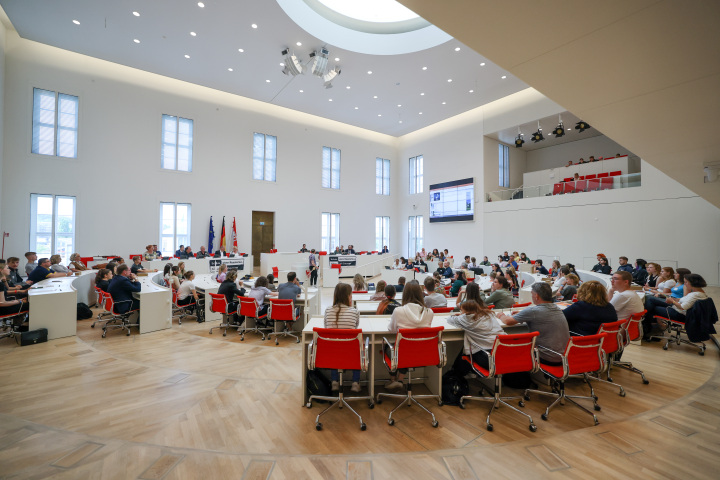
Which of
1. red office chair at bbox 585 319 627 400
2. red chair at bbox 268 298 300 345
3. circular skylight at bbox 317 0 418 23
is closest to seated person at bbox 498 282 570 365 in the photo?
red office chair at bbox 585 319 627 400

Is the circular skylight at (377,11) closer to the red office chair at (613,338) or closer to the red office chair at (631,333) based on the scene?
the red office chair at (631,333)

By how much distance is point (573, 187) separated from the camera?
12523 mm

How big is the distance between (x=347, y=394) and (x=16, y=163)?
13960 millimetres

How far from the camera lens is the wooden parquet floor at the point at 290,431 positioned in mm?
2373

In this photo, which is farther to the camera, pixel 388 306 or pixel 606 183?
pixel 606 183

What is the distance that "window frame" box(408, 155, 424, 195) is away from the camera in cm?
1902

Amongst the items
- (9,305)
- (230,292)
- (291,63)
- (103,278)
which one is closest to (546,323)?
(230,292)

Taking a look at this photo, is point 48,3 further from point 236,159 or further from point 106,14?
point 236,159

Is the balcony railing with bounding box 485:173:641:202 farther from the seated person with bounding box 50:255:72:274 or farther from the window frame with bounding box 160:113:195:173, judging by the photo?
the seated person with bounding box 50:255:72:274

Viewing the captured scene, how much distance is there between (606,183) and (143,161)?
18.4 meters

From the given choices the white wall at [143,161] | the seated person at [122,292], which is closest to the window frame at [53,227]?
the white wall at [143,161]

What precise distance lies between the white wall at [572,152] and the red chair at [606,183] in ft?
14.7

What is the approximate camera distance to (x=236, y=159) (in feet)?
48.7

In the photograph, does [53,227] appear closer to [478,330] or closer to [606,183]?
[478,330]
